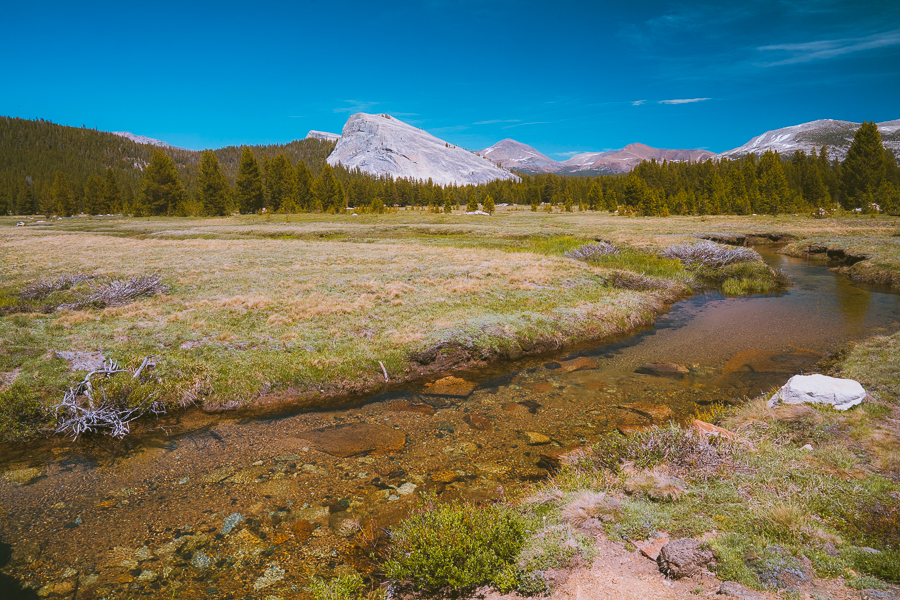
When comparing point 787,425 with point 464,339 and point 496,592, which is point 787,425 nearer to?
point 496,592

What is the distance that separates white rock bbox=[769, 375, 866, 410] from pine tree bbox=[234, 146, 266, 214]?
98203 mm

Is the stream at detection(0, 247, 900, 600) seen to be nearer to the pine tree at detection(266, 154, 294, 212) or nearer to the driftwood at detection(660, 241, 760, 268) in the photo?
the driftwood at detection(660, 241, 760, 268)

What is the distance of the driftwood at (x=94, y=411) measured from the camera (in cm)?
923

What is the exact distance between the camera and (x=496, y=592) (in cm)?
465

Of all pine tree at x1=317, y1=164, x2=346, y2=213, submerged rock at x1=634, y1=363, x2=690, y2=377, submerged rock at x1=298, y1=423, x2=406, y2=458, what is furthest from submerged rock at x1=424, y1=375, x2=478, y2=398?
pine tree at x1=317, y1=164, x2=346, y2=213

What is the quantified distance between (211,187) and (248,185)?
895cm

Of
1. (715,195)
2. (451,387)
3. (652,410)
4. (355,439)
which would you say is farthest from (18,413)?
(715,195)

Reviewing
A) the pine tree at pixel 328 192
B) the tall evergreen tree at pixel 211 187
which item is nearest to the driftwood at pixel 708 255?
the pine tree at pixel 328 192

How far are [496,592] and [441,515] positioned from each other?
42.9 inches

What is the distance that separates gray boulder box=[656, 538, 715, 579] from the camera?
175 inches

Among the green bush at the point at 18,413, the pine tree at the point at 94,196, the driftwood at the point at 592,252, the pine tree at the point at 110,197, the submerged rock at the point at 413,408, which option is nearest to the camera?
the green bush at the point at 18,413

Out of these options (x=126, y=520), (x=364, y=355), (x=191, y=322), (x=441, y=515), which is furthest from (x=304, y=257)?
(x=441, y=515)

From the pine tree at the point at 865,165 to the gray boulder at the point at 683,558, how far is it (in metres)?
89.7

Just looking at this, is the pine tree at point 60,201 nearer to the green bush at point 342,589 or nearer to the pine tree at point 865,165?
the green bush at point 342,589
